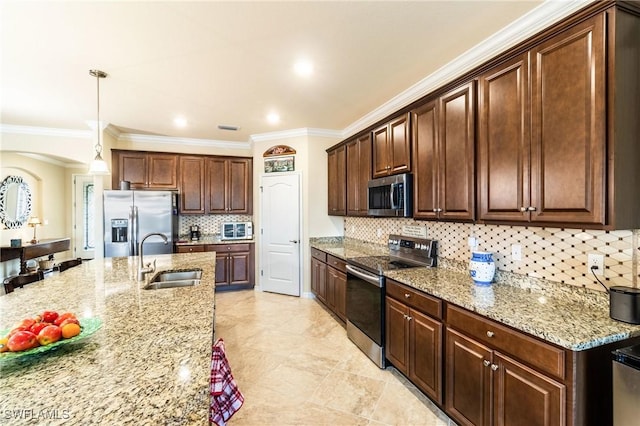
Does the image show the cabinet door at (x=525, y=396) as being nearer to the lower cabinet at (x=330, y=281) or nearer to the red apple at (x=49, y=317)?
the lower cabinet at (x=330, y=281)

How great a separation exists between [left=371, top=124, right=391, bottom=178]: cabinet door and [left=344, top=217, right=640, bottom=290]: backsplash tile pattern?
33.8 inches

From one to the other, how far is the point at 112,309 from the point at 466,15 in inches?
118

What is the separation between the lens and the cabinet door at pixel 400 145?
283 centimetres

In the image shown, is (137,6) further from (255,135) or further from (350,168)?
(255,135)

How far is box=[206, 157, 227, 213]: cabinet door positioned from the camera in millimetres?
5355

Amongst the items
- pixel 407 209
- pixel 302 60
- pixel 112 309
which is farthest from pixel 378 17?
pixel 112 309

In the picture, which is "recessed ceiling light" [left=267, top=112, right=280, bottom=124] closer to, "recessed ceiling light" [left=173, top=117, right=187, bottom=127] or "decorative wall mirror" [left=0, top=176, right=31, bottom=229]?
"recessed ceiling light" [left=173, top=117, right=187, bottom=127]

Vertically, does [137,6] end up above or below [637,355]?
above

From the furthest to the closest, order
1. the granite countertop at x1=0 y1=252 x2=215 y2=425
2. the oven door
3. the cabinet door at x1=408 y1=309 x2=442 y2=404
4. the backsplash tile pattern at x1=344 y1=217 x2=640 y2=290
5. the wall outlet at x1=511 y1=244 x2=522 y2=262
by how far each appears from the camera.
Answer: the oven door < the wall outlet at x1=511 y1=244 x2=522 y2=262 < the cabinet door at x1=408 y1=309 x2=442 y2=404 < the backsplash tile pattern at x1=344 y1=217 x2=640 y2=290 < the granite countertop at x1=0 y1=252 x2=215 y2=425

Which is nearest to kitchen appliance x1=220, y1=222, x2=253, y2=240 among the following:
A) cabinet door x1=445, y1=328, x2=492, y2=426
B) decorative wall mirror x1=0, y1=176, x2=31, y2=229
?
cabinet door x1=445, y1=328, x2=492, y2=426

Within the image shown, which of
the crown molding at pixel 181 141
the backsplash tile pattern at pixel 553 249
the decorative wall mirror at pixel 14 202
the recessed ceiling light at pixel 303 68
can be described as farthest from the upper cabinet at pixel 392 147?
the decorative wall mirror at pixel 14 202

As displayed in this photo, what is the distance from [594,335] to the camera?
129 centimetres

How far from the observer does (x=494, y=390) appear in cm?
160

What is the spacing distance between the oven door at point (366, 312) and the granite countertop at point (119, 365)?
1468 millimetres
